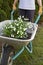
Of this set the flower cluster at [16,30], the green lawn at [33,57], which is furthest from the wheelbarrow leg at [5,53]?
the green lawn at [33,57]

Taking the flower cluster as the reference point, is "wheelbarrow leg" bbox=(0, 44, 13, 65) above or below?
below

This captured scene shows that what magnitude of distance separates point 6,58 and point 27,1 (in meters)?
1.23

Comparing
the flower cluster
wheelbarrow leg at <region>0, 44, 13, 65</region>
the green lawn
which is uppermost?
the flower cluster

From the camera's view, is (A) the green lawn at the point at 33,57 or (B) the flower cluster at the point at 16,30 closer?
(B) the flower cluster at the point at 16,30

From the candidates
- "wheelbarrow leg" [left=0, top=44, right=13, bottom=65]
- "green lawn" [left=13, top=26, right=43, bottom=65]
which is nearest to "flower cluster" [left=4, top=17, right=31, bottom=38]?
"wheelbarrow leg" [left=0, top=44, right=13, bottom=65]

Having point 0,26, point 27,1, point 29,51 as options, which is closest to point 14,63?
point 29,51

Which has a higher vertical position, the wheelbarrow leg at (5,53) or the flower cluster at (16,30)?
the flower cluster at (16,30)

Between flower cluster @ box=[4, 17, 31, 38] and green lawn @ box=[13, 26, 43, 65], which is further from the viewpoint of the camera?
green lawn @ box=[13, 26, 43, 65]

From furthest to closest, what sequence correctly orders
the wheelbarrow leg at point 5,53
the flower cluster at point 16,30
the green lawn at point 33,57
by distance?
the green lawn at point 33,57
the wheelbarrow leg at point 5,53
the flower cluster at point 16,30

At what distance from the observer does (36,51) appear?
17.7 ft

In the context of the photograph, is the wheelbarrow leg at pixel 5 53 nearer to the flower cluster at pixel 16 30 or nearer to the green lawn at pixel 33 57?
the flower cluster at pixel 16 30

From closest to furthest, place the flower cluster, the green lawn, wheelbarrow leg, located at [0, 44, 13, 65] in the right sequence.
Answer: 1. the flower cluster
2. wheelbarrow leg, located at [0, 44, 13, 65]
3. the green lawn

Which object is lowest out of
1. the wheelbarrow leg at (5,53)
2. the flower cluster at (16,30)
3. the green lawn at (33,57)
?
the green lawn at (33,57)

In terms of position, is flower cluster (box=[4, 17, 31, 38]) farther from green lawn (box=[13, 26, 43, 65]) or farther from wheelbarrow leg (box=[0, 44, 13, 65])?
green lawn (box=[13, 26, 43, 65])
